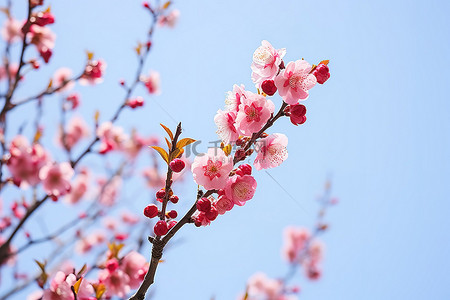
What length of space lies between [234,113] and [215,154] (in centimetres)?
20

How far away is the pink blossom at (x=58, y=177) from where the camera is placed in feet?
8.45

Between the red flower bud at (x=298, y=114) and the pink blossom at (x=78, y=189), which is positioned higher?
the pink blossom at (x=78, y=189)

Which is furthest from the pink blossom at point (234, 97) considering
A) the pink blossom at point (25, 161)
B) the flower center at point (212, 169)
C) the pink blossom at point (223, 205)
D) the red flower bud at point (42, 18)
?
the pink blossom at point (25, 161)

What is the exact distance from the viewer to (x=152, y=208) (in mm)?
1222

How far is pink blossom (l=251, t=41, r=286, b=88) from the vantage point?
4.56ft

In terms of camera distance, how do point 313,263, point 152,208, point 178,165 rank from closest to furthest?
point 178,165 → point 152,208 → point 313,263

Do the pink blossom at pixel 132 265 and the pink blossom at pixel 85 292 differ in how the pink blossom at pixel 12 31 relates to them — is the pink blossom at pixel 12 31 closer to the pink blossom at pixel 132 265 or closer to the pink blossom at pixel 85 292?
the pink blossom at pixel 132 265

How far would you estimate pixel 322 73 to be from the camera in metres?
1.32

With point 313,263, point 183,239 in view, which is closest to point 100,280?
point 183,239

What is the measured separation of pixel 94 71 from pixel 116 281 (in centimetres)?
183

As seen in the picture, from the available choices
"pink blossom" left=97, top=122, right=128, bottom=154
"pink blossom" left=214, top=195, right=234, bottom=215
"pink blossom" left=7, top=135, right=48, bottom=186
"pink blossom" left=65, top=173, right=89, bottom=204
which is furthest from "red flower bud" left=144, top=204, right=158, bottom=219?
"pink blossom" left=65, top=173, right=89, bottom=204

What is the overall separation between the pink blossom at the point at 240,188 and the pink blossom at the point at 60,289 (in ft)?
2.83

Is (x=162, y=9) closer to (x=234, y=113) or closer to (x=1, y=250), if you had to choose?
(x=234, y=113)

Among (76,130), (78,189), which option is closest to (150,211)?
(78,189)
